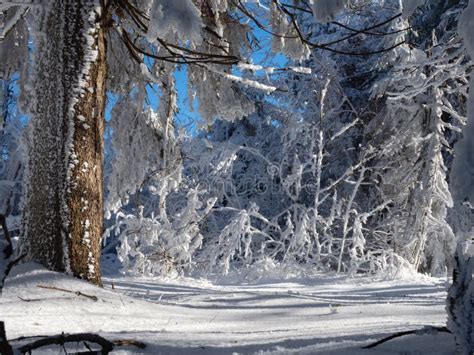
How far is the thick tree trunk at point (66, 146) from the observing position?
4.01m

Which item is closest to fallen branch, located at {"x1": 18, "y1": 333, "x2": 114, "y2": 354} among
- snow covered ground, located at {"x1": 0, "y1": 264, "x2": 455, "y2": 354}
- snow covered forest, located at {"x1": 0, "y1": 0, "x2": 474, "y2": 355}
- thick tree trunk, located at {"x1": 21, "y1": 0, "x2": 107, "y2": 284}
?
snow covered forest, located at {"x1": 0, "y1": 0, "x2": 474, "y2": 355}

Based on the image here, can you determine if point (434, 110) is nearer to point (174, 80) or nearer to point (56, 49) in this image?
point (174, 80)

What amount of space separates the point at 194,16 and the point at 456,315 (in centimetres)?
194

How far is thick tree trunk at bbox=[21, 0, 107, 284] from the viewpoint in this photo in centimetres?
401

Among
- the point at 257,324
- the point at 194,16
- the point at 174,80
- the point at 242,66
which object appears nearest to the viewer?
the point at 194,16

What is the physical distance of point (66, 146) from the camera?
13.3ft

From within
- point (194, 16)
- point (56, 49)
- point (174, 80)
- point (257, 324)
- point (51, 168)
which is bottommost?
point (257, 324)

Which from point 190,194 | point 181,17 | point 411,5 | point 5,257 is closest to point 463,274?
point 411,5

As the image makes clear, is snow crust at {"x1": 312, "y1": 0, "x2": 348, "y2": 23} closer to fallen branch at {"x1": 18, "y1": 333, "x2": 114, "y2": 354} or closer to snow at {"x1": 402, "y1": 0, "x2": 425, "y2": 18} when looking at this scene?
snow at {"x1": 402, "y1": 0, "x2": 425, "y2": 18}

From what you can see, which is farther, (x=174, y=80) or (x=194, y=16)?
(x=174, y=80)

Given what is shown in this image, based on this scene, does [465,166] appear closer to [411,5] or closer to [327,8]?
[411,5]

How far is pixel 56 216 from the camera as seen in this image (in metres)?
3.99

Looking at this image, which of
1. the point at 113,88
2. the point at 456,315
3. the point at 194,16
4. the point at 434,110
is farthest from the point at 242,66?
the point at 434,110

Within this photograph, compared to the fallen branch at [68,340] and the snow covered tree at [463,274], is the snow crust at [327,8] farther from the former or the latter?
the fallen branch at [68,340]
